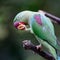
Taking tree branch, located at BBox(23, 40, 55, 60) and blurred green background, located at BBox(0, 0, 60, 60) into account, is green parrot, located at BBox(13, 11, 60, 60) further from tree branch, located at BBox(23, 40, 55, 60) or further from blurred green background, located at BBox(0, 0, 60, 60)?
blurred green background, located at BBox(0, 0, 60, 60)

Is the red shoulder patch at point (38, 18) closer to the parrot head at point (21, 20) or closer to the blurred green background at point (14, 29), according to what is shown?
the parrot head at point (21, 20)

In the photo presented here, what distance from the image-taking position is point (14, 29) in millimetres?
2402

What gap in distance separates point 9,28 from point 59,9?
15.5 inches

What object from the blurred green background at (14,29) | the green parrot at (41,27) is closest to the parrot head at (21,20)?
the green parrot at (41,27)

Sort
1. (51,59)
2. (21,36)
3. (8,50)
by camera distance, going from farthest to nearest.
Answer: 1. (8,50)
2. (21,36)
3. (51,59)

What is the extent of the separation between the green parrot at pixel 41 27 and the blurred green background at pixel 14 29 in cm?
107

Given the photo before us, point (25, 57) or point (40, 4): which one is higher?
point (40, 4)

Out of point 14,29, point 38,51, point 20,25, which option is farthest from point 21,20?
point 14,29

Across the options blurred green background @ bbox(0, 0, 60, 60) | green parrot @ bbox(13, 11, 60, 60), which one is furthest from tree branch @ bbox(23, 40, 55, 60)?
blurred green background @ bbox(0, 0, 60, 60)

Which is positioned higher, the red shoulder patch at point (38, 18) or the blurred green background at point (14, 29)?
the red shoulder patch at point (38, 18)

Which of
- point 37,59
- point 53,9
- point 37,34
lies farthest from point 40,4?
point 37,34

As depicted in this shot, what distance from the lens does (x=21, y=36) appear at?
2346 mm

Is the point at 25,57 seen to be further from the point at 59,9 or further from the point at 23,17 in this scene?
the point at 23,17

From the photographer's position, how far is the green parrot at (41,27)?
45.9 inches
